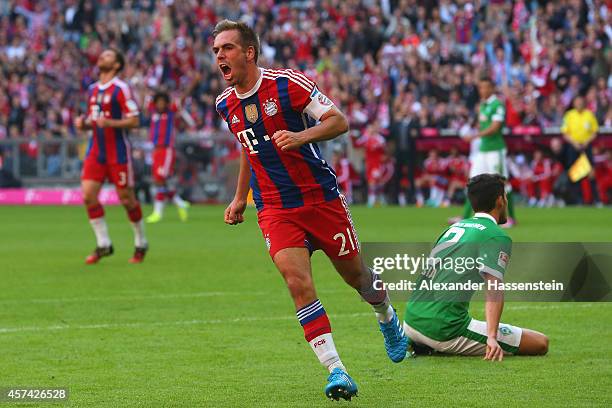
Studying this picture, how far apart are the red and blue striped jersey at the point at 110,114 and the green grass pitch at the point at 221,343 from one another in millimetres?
1365

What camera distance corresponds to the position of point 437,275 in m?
8.34

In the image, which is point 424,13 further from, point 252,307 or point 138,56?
point 252,307

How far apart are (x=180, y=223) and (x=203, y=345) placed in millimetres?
14543

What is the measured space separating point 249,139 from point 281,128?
8.5 inches

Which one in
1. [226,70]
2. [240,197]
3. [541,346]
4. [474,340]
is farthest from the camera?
[541,346]

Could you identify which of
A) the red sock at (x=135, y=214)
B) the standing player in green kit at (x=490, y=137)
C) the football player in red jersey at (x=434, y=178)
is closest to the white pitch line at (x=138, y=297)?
the red sock at (x=135, y=214)

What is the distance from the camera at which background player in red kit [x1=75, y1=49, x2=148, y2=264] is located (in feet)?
49.6

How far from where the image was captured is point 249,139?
7.50 meters

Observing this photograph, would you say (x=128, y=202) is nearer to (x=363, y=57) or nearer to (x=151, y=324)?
(x=151, y=324)

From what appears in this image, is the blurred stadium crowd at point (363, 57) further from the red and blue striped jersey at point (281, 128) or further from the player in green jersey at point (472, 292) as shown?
the red and blue striped jersey at point (281, 128)

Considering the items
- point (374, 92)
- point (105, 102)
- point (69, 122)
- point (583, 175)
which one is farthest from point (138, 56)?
point (105, 102)

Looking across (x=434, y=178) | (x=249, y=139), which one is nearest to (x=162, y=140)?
(x=434, y=178)

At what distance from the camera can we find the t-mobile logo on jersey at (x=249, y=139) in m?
7.47

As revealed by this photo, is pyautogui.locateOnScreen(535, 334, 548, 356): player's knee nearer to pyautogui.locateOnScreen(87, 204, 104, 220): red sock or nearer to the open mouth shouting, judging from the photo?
the open mouth shouting
